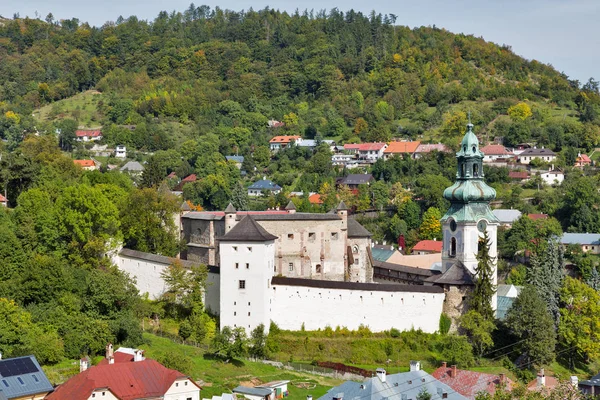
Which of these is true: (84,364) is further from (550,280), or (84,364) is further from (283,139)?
(283,139)

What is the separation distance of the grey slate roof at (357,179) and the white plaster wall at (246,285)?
48117 millimetres

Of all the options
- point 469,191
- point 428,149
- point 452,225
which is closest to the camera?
point 452,225

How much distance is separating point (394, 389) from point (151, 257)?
64.2 feet

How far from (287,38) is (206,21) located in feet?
81.7

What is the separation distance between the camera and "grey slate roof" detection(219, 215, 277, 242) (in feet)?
162

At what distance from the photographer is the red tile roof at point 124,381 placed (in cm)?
3725

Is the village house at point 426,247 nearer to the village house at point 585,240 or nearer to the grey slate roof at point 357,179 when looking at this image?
the village house at point 585,240

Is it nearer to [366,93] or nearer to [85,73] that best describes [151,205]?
[366,93]

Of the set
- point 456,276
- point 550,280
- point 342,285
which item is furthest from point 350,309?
point 550,280

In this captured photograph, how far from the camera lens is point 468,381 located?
1647 inches

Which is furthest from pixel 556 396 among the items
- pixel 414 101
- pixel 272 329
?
pixel 414 101

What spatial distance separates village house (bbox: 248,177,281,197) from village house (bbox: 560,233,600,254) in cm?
3148

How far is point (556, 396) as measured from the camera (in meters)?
25.9

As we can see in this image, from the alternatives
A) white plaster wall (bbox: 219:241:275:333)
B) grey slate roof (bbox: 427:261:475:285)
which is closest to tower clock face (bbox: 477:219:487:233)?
grey slate roof (bbox: 427:261:475:285)
